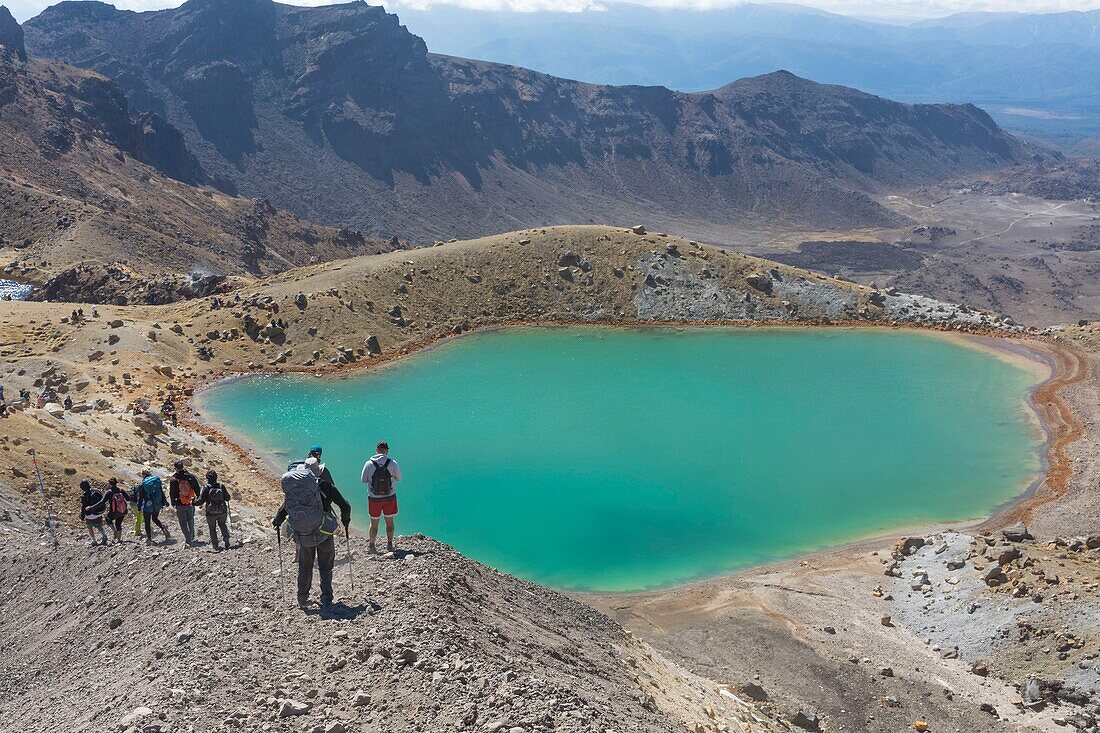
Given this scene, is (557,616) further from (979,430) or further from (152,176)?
(152,176)

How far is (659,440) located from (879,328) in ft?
98.5

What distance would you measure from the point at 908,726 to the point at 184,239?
8742 centimetres

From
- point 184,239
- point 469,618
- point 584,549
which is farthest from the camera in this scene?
point 184,239

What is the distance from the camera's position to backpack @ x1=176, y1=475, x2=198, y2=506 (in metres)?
20.1

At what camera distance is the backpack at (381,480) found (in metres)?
16.7

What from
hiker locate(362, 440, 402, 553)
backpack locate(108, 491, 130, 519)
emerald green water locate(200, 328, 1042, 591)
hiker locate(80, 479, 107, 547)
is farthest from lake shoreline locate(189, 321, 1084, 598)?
hiker locate(80, 479, 107, 547)

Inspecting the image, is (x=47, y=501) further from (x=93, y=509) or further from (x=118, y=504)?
(x=118, y=504)

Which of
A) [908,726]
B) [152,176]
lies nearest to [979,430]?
[908,726]

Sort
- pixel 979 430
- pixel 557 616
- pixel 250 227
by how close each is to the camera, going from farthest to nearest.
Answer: pixel 250 227, pixel 979 430, pixel 557 616

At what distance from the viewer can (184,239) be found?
91.2 metres

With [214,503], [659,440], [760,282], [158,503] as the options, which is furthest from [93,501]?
[760,282]

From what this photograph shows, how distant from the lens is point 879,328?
65438 mm

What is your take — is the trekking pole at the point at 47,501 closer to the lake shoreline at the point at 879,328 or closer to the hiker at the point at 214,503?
the hiker at the point at 214,503

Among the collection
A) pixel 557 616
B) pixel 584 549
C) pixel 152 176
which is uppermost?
pixel 152 176
